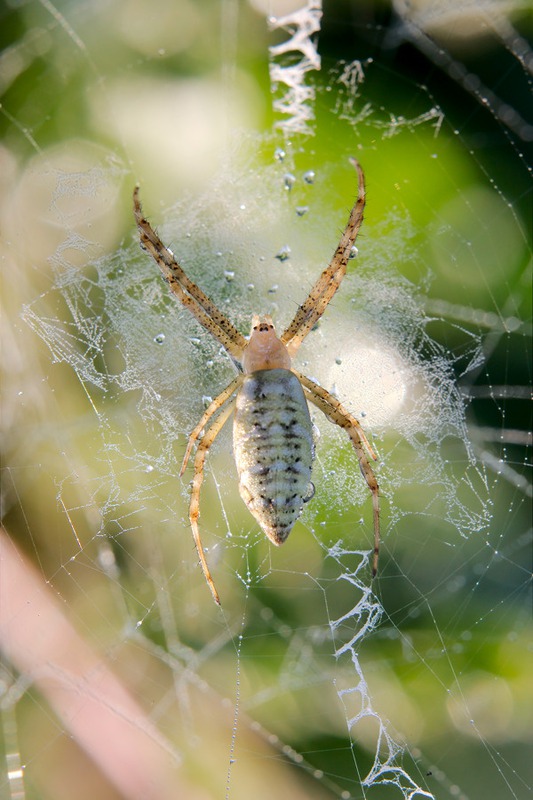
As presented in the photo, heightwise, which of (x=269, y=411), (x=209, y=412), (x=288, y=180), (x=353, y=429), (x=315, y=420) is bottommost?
(x=315, y=420)

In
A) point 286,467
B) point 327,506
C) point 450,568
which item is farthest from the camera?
point 450,568

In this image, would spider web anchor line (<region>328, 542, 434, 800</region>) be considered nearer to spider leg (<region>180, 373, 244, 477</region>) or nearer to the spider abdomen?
the spider abdomen

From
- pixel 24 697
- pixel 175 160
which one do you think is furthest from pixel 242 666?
pixel 175 160

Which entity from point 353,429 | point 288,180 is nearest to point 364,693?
point 353,429

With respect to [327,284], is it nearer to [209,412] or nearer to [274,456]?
[209,412]

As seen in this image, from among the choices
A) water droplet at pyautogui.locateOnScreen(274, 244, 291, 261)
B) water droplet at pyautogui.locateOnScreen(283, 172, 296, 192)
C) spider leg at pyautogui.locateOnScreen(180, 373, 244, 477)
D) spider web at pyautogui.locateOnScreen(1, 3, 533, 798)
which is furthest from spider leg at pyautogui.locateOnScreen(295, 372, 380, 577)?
water droplet at pyautogui.locateOnScreen(283, 172, 296, 192)

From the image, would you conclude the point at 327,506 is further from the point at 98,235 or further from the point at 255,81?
the point at 255,81

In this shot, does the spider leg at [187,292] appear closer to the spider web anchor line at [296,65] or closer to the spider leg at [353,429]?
the spider leg at [353,429]
